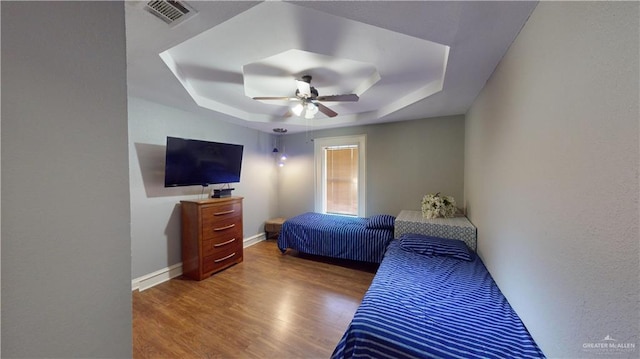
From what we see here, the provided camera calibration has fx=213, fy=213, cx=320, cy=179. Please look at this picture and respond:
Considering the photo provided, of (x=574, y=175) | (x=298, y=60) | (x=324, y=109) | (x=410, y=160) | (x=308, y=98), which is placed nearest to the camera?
(x=574, y=175)

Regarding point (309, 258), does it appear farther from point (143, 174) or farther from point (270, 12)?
point (270, 12)

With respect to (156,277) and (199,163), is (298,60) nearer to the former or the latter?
(199,163)

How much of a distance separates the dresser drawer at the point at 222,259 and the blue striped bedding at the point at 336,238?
678mm

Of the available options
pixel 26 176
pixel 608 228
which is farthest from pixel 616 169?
pixel 26 176

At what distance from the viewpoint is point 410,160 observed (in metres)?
3.50

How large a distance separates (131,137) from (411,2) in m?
2.96

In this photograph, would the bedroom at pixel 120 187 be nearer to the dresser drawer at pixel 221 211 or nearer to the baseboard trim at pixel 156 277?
the dresser drawer at pixel 221 211

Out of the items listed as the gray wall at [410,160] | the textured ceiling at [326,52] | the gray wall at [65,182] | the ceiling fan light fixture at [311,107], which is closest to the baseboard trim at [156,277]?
the textured ceiling at [326,52]

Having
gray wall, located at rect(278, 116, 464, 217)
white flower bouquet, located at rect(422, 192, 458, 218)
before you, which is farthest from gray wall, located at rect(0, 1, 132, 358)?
gray wall, located at rect(278, 116, 464, 217)

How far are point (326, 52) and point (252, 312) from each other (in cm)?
249

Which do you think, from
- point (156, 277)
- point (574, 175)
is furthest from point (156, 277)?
point (574, 175)

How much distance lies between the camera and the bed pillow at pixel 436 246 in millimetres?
2125

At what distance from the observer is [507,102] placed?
1.45 meters

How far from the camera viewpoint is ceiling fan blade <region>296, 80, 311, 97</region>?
225 cm
